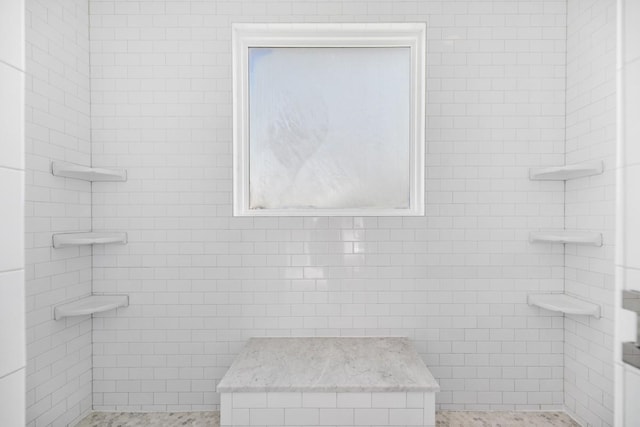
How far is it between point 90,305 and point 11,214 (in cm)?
154

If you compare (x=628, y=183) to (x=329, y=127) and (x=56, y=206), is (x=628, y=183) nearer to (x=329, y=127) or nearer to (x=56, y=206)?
(x=329, y=127)

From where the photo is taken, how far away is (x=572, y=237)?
201cm

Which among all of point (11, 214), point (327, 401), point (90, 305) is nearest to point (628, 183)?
point (11, 214)

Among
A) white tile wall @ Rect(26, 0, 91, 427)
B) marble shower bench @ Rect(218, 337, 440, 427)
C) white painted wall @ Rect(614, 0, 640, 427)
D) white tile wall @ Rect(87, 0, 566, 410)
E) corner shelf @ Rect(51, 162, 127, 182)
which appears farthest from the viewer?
white tile wall @ Rect(87, 0, 566, 410)

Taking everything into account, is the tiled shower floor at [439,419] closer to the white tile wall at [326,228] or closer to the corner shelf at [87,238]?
the white tile wall at [326,228]

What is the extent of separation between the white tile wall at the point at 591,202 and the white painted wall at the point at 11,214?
2.31m

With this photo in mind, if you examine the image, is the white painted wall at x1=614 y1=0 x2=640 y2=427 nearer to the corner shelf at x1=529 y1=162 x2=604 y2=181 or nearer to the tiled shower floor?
the corner shelf at x1=529 y1=162 x2=604 y2=181

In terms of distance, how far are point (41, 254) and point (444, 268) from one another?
2168mm

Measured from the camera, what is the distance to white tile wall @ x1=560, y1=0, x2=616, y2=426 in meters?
1.88

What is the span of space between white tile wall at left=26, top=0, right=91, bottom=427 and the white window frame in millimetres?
872

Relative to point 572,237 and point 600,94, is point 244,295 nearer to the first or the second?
point 572,237

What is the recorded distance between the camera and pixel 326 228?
226 cm

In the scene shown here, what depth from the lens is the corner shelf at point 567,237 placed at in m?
1.93

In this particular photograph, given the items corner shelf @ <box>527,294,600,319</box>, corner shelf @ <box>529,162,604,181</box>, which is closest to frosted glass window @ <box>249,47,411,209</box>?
corner shelf @ <box>529,162,604,181</box>
